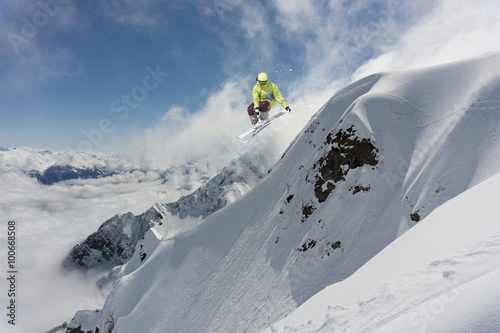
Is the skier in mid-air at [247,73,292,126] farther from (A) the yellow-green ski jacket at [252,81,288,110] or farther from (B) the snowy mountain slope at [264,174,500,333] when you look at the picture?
(B) the snowy mountain slope at [264,174,500,333]

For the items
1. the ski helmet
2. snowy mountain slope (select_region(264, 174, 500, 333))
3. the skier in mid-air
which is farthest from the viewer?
the skier in mid-air

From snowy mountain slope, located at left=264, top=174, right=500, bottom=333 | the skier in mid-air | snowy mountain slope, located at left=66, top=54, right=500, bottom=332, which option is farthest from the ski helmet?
snowy mountain slope, located at left=66, top=54, right=500, bottom=332

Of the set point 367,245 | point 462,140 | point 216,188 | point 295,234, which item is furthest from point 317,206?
point 216,188

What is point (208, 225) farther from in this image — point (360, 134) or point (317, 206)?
point (360, 134)

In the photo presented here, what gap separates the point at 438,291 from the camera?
4.72m

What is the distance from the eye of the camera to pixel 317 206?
26.8 metres

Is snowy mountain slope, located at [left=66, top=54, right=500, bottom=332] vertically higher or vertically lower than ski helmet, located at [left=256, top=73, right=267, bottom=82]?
lower

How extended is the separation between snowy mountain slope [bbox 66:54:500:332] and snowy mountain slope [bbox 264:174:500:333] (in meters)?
11.0

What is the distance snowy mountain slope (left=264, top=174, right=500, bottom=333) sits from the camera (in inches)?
150

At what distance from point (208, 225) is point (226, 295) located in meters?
16.1

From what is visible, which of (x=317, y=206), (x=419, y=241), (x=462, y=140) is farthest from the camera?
(x=317, y=206)

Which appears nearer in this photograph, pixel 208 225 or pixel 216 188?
pixel 208 225

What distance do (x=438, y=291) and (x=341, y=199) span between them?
2062 centimetres

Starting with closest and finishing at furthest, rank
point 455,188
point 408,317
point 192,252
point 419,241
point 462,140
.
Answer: point 408,317 < point 419,241 < point 455,188 < point 462,140 < point 192,252
